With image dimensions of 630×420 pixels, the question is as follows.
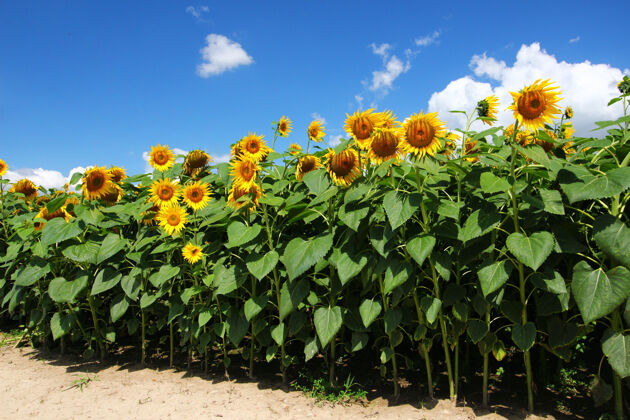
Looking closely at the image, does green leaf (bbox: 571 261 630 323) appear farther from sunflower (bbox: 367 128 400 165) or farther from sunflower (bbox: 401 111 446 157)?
sunflower (bbox: 367 128 400 165)

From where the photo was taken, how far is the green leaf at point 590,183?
189cm

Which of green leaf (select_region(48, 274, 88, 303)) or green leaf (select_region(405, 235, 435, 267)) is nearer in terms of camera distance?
green leaf (select_region(405, 235, 435, 267))

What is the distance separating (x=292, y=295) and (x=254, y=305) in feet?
1.08

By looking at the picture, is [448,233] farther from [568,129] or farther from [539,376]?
[568,129]

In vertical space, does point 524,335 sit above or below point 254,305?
below

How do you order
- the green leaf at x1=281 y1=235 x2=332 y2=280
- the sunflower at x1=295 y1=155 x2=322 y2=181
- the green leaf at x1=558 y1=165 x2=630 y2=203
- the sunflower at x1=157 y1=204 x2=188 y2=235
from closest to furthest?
the green leaf at x1=558 y1=165 x2=630 y2=203
the green leaf at x1=281 y1=235 x2=332 y2=280
the sunflower at x1=295 y1=155 x2=322 y2=181
the sunflower at x1=157 y1=204 x2=188 y2=235

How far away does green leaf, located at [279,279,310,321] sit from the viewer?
2672mm

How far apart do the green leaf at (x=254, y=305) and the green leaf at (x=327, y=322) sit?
0.40m

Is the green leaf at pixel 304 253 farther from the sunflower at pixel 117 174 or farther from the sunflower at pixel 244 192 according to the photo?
the sunflower at pixel 117 174

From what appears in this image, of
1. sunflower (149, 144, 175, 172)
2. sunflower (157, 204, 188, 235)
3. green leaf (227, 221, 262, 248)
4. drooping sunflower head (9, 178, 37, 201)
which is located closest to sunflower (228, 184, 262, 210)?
green leaf (227, 221, 262, 248)

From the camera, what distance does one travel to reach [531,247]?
79.7 inches

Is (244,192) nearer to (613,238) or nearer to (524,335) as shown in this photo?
(524,335)

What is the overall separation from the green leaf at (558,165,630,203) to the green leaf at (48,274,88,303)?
3598 mm

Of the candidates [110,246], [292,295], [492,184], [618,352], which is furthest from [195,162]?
[618,352]
